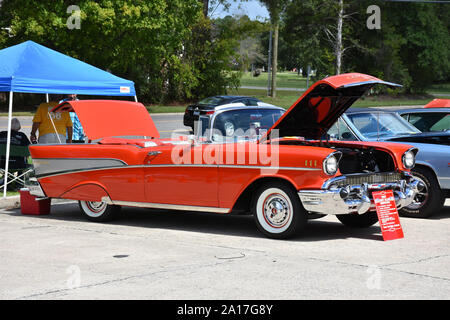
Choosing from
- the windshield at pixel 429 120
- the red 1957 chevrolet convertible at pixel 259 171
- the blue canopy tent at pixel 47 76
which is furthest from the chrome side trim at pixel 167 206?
the windshield at pixel 429 120

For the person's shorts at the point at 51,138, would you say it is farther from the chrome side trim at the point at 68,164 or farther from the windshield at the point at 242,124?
the windshield at the point at 242,124

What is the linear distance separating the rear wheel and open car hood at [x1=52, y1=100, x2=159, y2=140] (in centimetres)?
396

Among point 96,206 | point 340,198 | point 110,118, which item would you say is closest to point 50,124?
point 110,118

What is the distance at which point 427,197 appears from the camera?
32.9 feet

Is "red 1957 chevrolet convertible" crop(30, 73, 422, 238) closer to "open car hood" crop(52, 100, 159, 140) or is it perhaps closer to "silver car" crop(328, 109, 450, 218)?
"open car hood" crop(52, 100, 159, 140)

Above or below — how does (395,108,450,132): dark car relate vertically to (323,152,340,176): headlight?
above

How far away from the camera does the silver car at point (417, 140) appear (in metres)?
9.95

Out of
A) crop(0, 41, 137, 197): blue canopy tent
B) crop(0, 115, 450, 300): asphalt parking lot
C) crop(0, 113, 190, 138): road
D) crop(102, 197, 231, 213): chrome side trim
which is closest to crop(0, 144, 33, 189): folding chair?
crop(0, 41, 137, 197): blue canopy tent

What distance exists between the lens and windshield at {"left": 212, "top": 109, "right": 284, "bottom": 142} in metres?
10.1

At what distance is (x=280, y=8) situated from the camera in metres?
48.5

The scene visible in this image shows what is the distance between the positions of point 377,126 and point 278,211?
3880 millimetres

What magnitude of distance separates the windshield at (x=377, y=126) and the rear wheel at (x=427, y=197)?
1.15 m

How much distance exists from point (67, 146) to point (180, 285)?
4233mm
